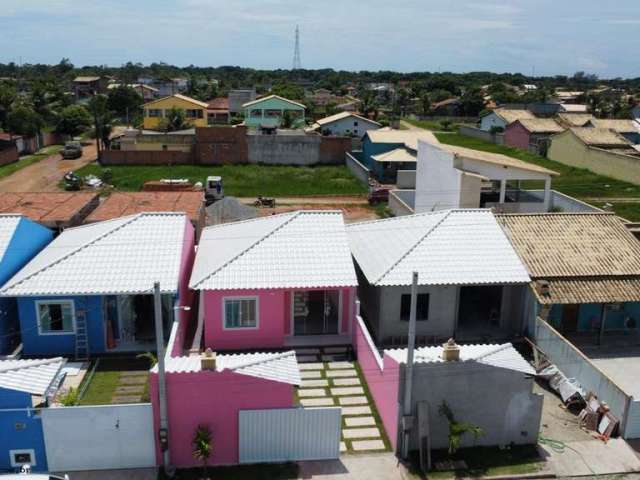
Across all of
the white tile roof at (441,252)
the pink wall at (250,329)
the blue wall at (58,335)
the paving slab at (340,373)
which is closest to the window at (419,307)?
the white tile roof at (441,252)

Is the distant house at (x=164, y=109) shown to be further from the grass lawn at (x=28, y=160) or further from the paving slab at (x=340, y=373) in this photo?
the paving slab at (x=340, y=373)

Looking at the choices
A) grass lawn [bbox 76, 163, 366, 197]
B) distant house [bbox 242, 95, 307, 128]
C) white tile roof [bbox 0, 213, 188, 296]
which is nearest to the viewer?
white tile roof [bbox 0, 213, 188, 296]

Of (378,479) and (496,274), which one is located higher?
(496,274)

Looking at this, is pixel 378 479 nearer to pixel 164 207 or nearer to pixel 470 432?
pixel 470 432

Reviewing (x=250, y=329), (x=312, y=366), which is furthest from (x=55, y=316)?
(x=312, y=366)

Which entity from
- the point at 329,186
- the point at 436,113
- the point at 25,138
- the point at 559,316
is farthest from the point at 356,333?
the point at 436,113

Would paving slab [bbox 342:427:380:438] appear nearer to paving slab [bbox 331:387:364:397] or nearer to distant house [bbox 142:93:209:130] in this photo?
paving slab [bbox 331:387:364:397]

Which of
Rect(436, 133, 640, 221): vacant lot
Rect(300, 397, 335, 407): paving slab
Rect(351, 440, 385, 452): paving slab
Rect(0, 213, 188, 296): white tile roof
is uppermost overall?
Rect(0, 213, 188, 296): white tile roof

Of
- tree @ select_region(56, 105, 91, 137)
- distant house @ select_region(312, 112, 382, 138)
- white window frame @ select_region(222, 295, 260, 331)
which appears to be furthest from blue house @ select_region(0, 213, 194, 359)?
tree @ select_region(56, 105, 91, 137)
